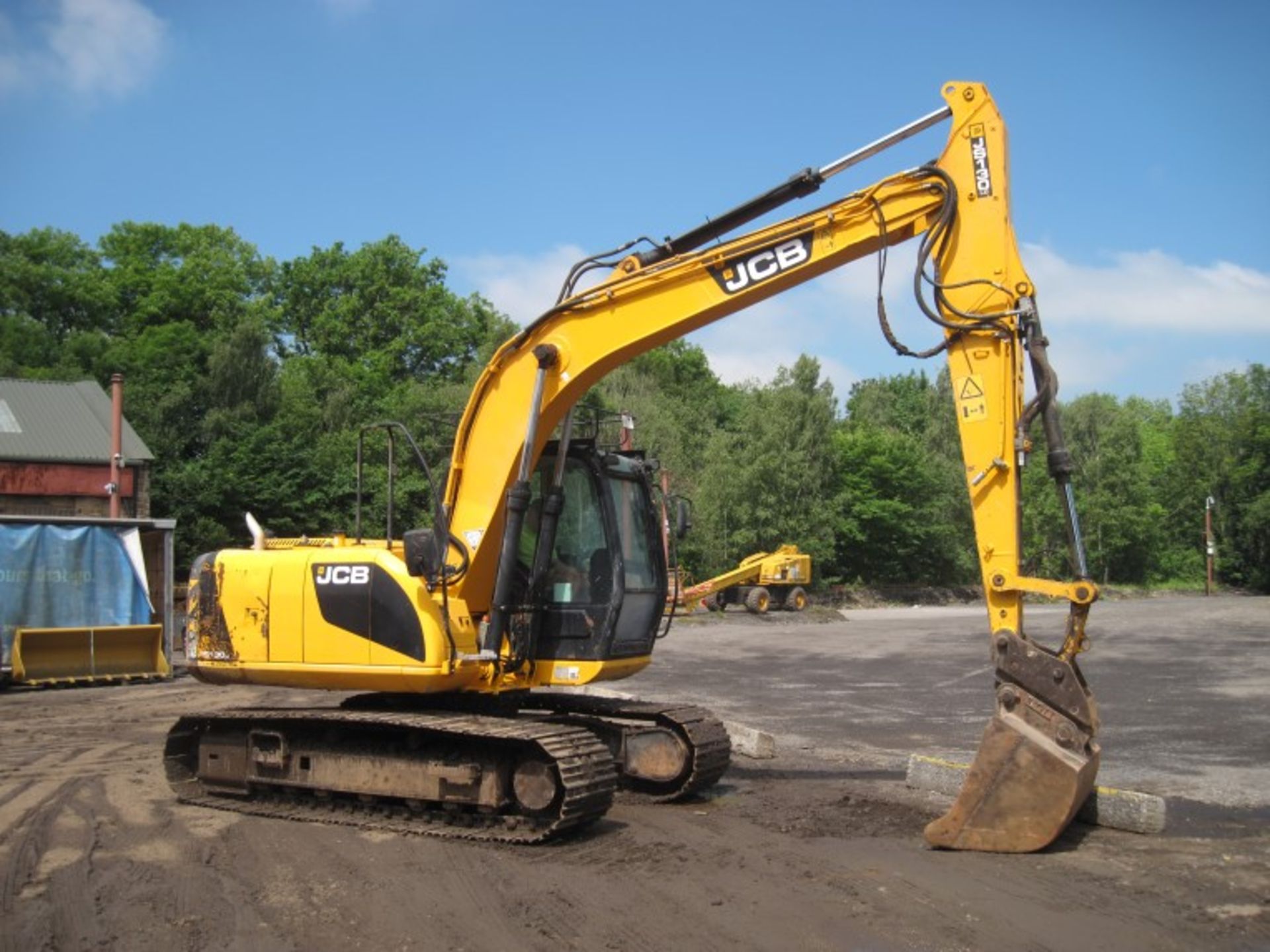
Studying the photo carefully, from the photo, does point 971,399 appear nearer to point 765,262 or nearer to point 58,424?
point 765,262

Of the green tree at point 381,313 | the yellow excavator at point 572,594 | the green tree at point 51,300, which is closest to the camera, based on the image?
the yellow excavator at point 572,594

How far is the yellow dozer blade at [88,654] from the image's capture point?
17266 millimetres

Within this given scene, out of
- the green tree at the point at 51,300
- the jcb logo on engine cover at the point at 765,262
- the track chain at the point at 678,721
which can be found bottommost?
the track chain at the point at 678,721

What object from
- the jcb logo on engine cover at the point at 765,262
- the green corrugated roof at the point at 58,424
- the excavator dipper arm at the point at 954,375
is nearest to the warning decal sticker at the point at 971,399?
the excavator dipper arm at the point at 954,375

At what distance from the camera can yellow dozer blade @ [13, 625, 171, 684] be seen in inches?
680

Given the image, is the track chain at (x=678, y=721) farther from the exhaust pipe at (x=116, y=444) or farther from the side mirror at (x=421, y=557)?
the exhaust pipe at (x=116, y=444)

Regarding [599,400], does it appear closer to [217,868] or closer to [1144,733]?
[1144,733]

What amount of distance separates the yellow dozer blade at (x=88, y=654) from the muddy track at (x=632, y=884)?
31.1ft

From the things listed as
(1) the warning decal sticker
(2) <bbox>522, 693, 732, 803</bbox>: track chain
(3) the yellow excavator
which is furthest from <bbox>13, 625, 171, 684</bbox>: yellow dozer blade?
(1) the warning decal sticker

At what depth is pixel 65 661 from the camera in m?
17.7

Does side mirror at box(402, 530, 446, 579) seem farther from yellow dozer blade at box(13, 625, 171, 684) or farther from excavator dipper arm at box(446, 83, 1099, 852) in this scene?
yellow dozer blade at box(13, 625, 171, 684)

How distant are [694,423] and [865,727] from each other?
152 ft

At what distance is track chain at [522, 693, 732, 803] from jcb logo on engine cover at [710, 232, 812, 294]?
3.15 metres

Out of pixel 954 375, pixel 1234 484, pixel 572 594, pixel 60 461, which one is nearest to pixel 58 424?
pixel 60 461
